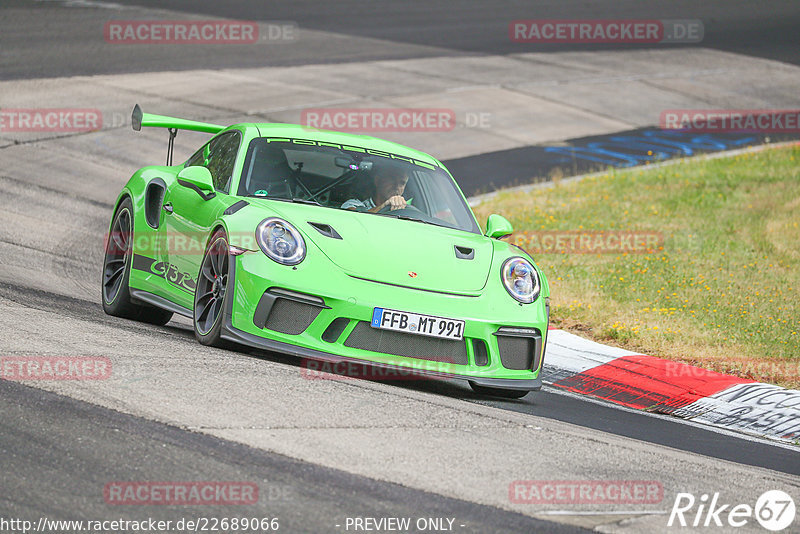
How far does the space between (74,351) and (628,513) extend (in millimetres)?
3039

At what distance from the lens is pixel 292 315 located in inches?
262

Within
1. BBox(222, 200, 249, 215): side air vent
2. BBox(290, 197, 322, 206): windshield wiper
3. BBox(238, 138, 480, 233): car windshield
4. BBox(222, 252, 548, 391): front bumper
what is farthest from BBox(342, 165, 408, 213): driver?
BBox(222, 252, 548, 391): front bumper

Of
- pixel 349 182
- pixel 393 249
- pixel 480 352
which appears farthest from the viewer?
pixel 349 182

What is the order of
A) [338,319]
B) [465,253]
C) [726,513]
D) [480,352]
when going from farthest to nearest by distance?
[465,253]
[480,352]
[338,319]
[726,513]

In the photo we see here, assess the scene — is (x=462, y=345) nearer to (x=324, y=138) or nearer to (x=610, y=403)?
(x=610, y=403)

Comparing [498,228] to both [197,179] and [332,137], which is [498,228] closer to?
[332,137]

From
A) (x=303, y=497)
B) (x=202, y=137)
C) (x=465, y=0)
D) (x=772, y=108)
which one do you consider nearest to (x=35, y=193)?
(x=202, y=137)

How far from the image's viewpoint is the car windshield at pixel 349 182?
7734mm

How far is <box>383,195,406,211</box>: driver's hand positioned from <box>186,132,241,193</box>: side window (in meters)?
1.06

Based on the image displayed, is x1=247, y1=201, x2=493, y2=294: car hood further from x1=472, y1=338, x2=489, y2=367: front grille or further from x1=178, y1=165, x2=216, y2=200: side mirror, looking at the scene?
x1=178, y1=165, x2=216, y2=200: side mirror

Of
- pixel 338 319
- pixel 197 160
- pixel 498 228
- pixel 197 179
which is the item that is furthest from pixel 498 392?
pixel 197 160

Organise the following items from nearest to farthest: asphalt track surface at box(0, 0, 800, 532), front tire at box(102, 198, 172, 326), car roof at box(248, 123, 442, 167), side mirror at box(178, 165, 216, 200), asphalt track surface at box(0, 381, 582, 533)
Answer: asphalt track surface at box(0, 381, 582, 533)
asphalt track surface at box(0, 0, 800, 532)
side mirror at box(178, 165, 216, 200)
car roof at box(248, 123, 442, 167)
front tire at box(102, 198, 172, 326)

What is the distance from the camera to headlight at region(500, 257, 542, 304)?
283 inches

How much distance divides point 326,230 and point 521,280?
123 centimetres
